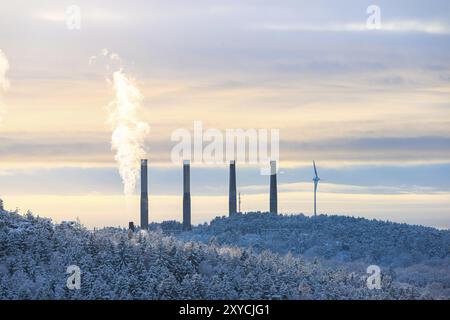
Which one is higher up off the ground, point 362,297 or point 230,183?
point 230,183

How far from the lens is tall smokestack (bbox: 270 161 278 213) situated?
118 meters

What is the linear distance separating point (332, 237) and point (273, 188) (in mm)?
19118

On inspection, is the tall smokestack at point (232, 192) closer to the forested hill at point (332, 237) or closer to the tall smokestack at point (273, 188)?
the forested hill at point (332, 237)

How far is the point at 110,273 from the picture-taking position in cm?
4388

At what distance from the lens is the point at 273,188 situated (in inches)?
4688

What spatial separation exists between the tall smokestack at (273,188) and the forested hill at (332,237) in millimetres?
5221

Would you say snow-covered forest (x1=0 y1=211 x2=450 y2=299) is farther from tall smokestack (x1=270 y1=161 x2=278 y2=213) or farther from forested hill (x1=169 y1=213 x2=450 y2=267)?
tall smokestack (x1=270 y1=161 x2=278 y2=213)

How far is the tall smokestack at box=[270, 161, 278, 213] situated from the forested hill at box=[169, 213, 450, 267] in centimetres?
522

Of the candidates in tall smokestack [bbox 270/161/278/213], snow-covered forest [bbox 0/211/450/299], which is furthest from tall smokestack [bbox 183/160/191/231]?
→ snow-covered forest [bbox 0/211/450/299]
